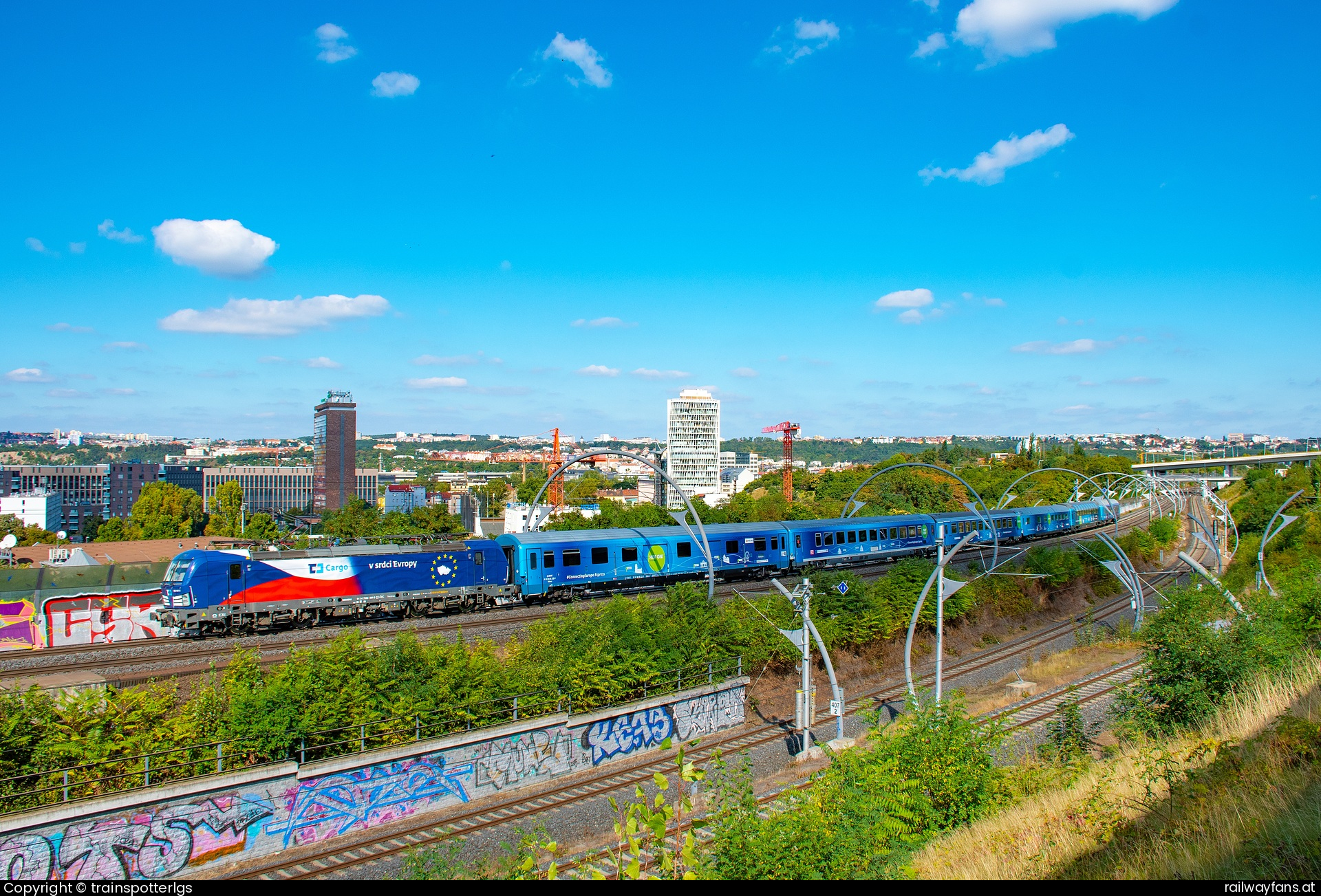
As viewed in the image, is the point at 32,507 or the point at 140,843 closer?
the point at 140,843

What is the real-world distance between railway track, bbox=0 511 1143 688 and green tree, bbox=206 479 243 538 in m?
68.8

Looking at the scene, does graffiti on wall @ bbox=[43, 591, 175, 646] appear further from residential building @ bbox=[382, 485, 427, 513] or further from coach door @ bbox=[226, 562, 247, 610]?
residential building @ bbox=[382, 485, 427, 513]

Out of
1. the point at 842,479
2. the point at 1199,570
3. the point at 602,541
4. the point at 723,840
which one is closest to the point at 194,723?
the point at 723,840

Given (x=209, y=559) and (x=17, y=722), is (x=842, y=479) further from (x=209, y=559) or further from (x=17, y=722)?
(x=17, y=722)

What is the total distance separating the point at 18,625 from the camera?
25844 mm

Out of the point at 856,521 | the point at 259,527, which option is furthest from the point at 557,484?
the point at 856,521

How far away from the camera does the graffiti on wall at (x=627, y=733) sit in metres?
21.0

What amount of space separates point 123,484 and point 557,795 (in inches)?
7781

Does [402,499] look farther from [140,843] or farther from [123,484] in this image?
[140,843]

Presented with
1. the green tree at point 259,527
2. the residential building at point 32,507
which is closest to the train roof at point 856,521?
the green tree at point 259,527

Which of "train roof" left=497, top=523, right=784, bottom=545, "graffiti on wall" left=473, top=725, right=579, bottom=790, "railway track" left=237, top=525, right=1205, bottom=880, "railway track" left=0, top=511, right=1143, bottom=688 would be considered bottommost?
"railway track" left=237, top=525, right=1205, bottom=880

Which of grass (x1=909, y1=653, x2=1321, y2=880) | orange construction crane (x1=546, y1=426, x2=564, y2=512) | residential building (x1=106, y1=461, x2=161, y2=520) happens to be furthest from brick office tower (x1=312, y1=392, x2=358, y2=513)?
grass (x1=909, y1=653, x2=1321, y2=880)

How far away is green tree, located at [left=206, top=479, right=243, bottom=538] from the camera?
316ft

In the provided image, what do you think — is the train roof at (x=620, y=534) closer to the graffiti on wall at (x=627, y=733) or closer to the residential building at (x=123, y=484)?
the graffiti on wall at (x=627, y=733)
